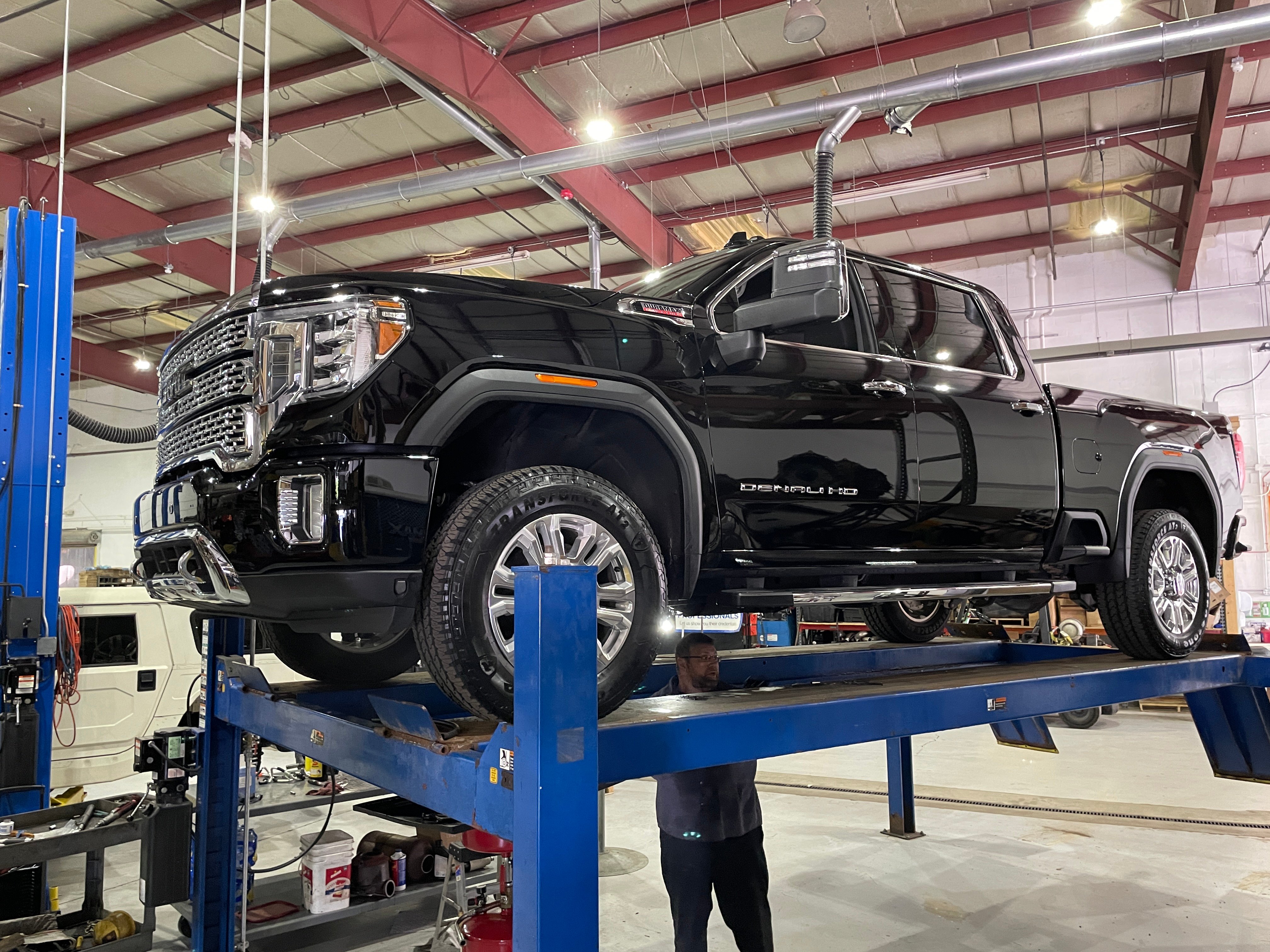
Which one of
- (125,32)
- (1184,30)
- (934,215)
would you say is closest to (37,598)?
(125,32)

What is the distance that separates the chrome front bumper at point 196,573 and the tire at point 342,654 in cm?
69

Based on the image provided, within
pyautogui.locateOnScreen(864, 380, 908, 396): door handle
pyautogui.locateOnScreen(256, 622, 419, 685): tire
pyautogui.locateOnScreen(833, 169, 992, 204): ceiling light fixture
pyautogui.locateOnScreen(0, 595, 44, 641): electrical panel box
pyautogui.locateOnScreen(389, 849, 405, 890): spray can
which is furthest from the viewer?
pyautogui.locateOnScreen(833, 169, 992, 204): ceiling light fixture

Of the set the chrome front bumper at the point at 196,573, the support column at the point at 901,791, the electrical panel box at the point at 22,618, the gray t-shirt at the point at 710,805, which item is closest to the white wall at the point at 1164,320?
the support column at the point at 901,791

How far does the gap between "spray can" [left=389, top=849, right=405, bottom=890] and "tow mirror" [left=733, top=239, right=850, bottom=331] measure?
3.43m

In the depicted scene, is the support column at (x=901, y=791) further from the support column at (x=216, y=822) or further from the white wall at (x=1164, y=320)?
the white wall at (x=1164, y=320)

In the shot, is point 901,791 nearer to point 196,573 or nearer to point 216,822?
point 216,822

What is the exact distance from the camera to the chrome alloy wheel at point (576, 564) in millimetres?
2182

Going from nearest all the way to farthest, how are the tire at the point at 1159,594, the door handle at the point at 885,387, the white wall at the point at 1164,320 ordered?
the door handle at the point at 885,387
the tire at the point at 1159,594
the white wall at the point at 1164,320

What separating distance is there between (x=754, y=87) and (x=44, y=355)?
6755 millimetres

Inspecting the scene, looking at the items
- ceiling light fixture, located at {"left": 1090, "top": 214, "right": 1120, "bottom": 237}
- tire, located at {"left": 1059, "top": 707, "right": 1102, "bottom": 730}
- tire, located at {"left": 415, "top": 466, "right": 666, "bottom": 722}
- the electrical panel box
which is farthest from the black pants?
ceiling light fixture, located at {"left": 1090, "top": 214, "right": 1120, "bottom": 237}

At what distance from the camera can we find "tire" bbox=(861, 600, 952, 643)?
4.93 meters

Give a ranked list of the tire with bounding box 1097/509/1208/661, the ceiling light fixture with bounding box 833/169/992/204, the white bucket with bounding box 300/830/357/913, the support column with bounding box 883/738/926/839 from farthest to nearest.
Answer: the ceiling light fixture with bounding box 833/169/992/204 < the support column with bounding box 883/738/926/839 < the white bucket with bounding box 300/830/357/913 < the tire with bounding box 1097/509/1208/661

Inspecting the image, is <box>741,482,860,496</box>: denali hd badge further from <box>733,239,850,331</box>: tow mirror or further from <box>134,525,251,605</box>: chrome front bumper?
<box>134,525,251,605</box>: chrome front bumper

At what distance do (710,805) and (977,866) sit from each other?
290 cm
